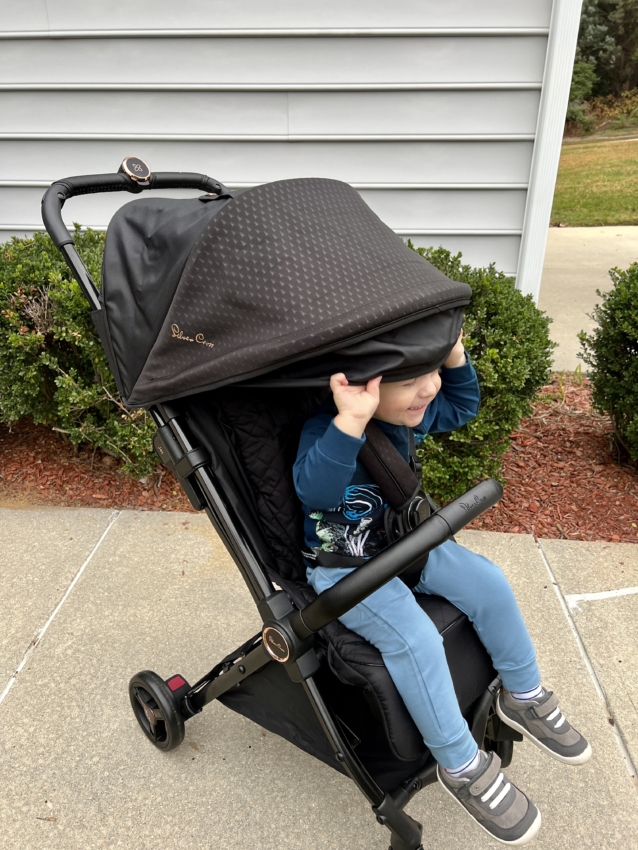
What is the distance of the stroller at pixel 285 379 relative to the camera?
5.14 feet

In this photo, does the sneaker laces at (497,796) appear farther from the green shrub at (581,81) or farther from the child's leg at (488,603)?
the green shrub at (581,81)

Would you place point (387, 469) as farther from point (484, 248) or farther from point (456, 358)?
point (484, 248)

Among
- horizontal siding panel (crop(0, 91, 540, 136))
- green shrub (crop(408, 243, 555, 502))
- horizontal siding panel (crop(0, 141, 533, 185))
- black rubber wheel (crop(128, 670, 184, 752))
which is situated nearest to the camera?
black rubber wheel (crop(128, 670, 184, 752))

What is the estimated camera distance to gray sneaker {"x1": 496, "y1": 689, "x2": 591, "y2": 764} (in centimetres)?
200

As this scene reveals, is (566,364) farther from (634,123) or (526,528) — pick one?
(634,123)

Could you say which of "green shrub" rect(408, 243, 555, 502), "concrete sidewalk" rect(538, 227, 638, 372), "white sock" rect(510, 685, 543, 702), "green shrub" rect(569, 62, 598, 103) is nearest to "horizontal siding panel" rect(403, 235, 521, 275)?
"concrete sidewalk" rect(538, 227, 638, 372)

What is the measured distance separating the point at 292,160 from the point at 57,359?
6.17ft

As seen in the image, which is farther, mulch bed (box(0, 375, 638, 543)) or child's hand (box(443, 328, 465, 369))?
mulch bed (box(0, 375, 638, 543))

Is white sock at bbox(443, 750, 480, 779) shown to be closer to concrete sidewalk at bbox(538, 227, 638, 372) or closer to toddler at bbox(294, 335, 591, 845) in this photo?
toddler at bbox(294, 335, 591, 845)

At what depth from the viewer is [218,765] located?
2.29 metres

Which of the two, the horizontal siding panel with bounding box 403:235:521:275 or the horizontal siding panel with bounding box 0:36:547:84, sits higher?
the horizontal siding panel with bounding box 0:36:547:84

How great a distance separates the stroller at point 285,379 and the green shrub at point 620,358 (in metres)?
2.06

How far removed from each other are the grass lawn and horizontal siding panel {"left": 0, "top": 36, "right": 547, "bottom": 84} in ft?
26.2

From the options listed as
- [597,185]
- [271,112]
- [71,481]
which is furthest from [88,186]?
[597,185]
